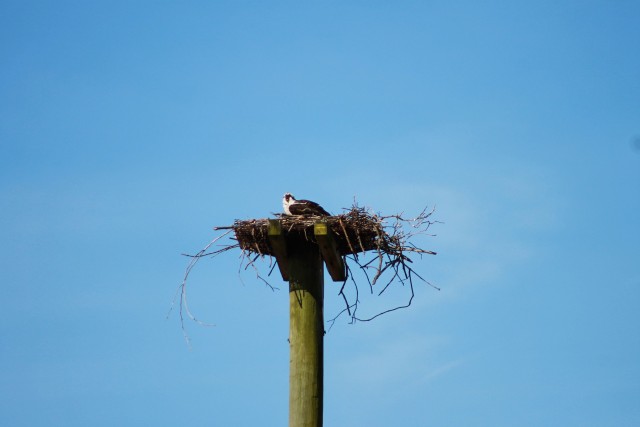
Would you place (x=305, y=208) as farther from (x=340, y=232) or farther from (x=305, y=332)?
(x=305, y=332)

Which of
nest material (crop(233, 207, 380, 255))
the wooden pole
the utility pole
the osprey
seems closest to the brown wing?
the osprey

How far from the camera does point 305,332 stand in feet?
17.3

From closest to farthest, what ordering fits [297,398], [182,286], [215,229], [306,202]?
[297,398]
[182,286]
[215,229]
[306,202]

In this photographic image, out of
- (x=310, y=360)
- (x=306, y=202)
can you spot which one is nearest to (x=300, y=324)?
(x=310, y=360)

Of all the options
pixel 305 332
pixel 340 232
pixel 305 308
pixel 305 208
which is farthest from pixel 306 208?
pixel 305 332

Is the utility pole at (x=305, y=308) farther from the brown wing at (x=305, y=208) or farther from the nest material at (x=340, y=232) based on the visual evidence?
the brown wing at (x=305, y=208)

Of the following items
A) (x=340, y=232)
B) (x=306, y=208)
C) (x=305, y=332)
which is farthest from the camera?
(x=306, y=208)

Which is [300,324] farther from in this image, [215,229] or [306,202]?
[306,202]

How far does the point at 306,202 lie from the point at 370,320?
249 centimetres

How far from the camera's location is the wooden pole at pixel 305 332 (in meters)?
5.00

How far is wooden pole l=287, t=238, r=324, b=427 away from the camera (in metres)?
5.00

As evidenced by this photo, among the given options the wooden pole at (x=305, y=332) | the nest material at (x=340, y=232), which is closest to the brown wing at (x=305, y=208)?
the nest material at (x=340, y=232)

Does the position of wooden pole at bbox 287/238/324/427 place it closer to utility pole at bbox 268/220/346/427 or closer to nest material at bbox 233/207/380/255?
utility pole at bbox 268/220/346/427

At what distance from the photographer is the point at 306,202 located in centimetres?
791
